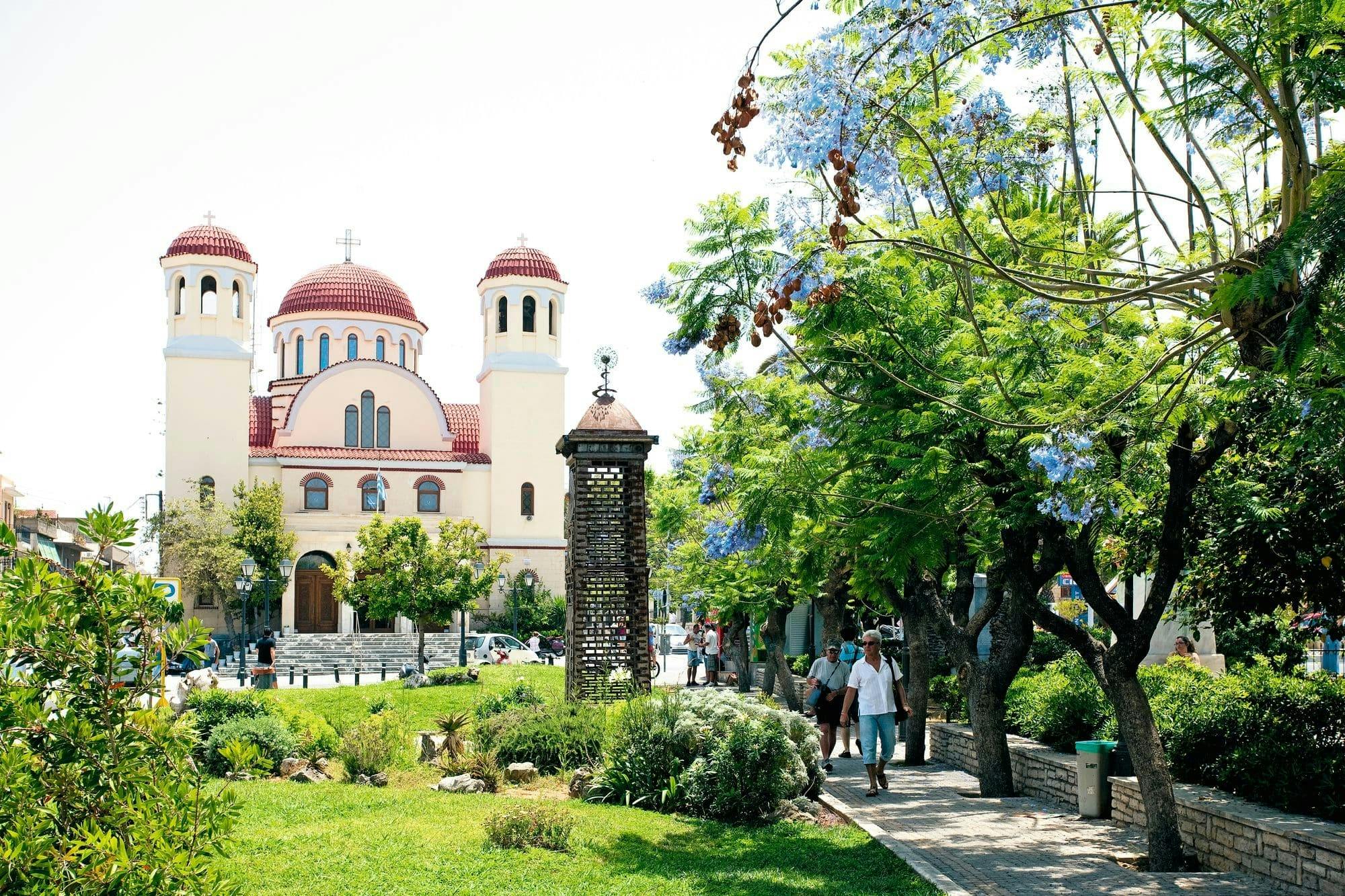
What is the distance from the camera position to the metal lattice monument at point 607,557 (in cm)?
1861

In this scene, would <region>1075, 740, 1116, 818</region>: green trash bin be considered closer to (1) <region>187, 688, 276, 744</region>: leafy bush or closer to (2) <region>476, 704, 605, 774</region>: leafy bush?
(2) <region>476, 704, 605, 774</region>: leafy bush

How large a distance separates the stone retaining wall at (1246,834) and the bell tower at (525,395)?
1765 inches

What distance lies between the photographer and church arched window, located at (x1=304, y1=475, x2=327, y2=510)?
54000 millimetres

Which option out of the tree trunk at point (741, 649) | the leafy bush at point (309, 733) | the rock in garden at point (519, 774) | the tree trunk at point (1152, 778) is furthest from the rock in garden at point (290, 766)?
the tree trunk at point (741, 649)

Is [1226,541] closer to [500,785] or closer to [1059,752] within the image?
[1059,752]

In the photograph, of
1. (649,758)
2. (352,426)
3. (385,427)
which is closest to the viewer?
(649,758)

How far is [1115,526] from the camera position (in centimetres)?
1189

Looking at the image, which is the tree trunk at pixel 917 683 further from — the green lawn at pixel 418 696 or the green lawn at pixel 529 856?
the green lawn at pixel 529 856

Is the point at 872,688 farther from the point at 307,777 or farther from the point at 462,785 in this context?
the point at 307,777

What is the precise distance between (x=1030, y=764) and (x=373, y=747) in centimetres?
698

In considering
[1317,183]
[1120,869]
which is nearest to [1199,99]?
[1317,183]

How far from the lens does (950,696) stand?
1912cm

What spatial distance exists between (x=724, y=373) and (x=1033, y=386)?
8.14 m

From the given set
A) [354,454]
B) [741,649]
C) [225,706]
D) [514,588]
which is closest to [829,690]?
[225,706]
